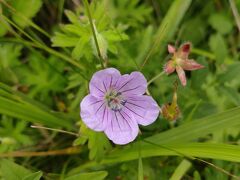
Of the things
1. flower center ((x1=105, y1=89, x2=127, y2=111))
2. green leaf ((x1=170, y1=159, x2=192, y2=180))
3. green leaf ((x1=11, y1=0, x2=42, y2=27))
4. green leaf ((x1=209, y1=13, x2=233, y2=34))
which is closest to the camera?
flower center ((x1=105, y1=89, x2=127, y2=111))

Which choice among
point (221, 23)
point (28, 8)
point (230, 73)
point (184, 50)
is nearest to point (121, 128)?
point (184, 50)

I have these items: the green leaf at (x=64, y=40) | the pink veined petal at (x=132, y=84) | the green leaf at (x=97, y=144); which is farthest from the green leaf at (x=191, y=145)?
the green leaf at (x=64, y=40)

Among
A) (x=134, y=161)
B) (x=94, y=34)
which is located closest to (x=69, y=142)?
(x=134, y=161)

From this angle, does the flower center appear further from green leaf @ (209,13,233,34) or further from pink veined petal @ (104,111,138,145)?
green leaf @ (209,13,233,34)

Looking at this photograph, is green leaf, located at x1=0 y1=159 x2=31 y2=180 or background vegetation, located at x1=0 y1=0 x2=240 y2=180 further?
background vegetation, located at x1=0 y1=0 x2=240 y2=180

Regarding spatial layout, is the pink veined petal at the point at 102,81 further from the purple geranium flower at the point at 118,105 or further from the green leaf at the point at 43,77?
the green leaf at the point at 43,77

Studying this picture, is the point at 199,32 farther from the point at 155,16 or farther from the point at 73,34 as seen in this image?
the point at 73,34

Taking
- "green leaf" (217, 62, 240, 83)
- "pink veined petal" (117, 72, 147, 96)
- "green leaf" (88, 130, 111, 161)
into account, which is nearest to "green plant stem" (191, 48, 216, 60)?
"green leaf" (217, 62, 240, 83)

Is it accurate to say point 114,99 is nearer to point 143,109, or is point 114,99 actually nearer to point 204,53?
point 143,109
